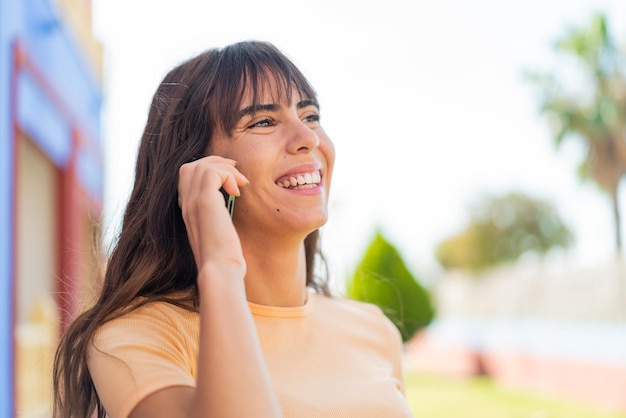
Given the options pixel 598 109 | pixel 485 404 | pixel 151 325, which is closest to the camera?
pixel 151 325

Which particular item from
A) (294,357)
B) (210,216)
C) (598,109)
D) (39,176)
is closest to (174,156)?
(210,216)

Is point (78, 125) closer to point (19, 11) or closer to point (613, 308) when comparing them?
point (19, 11)

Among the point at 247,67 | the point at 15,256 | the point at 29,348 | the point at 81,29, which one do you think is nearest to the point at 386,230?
the point at 81,29

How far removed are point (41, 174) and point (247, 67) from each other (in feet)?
27.7

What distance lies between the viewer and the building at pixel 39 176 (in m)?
6.35

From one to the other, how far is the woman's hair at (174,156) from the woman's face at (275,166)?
40mm

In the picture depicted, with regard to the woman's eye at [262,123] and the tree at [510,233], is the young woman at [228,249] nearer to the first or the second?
the woman's eye at [262,123]

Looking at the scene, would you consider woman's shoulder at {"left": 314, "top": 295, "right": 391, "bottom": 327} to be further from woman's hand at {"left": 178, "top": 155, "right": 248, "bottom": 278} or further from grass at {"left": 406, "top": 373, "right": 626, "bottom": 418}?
grass at {"left": 406, "top": 373, "right": 626, "bottom": 418}

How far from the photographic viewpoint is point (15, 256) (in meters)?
6.38

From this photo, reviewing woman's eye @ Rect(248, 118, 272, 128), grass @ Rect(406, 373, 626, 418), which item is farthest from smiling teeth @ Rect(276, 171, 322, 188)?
grass @ Rect(406, 373, 626, 418)

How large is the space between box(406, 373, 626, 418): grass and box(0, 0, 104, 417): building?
17.3 feet

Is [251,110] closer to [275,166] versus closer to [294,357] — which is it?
[275,166]

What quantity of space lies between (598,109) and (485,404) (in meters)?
18.9

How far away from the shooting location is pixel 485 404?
1433 centimetres
